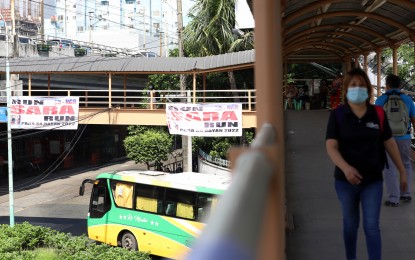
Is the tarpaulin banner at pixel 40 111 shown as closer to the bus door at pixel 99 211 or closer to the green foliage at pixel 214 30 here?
the bus door at pixel 99 211

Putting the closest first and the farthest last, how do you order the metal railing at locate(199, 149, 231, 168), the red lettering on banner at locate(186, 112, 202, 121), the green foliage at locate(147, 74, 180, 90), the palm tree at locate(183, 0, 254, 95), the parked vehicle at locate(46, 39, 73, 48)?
the red lettering on banner at locate(186, 112, 202, 121)
the palm tree at locate(183, 0, 254, 95)
the metal railing at locate(199, 149, 231, 168)
the green foliage at locate(147, 74, 180, 90)
the parked vehicle at locate(46, 39, 73, 48)

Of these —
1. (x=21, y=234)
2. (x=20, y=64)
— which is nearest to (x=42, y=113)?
A: (x=20, y=64)

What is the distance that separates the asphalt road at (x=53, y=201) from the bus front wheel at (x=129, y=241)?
5.05 m

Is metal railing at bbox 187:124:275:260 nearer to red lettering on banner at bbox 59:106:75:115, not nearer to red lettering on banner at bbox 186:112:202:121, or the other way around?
red lettering on banner at bbox 186:112:202:121

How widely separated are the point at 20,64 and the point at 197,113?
10.2 m

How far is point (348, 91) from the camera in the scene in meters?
3.63

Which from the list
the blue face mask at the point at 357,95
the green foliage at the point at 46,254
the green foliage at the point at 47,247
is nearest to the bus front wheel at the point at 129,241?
the green foliage at the point at 47,247

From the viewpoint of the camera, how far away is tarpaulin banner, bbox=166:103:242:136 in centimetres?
2027

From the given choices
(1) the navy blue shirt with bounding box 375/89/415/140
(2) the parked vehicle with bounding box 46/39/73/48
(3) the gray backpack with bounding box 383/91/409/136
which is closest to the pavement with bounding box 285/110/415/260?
(1) the navy blue shirt with bounding box 375/89/415/140

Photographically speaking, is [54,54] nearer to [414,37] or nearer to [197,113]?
[197,113]

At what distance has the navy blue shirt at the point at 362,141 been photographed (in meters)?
3.62

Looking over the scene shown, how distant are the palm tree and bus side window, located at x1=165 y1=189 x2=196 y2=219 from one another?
11188mm

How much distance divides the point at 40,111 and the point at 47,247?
28.9 ft

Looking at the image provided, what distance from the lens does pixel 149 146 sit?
29984mm
